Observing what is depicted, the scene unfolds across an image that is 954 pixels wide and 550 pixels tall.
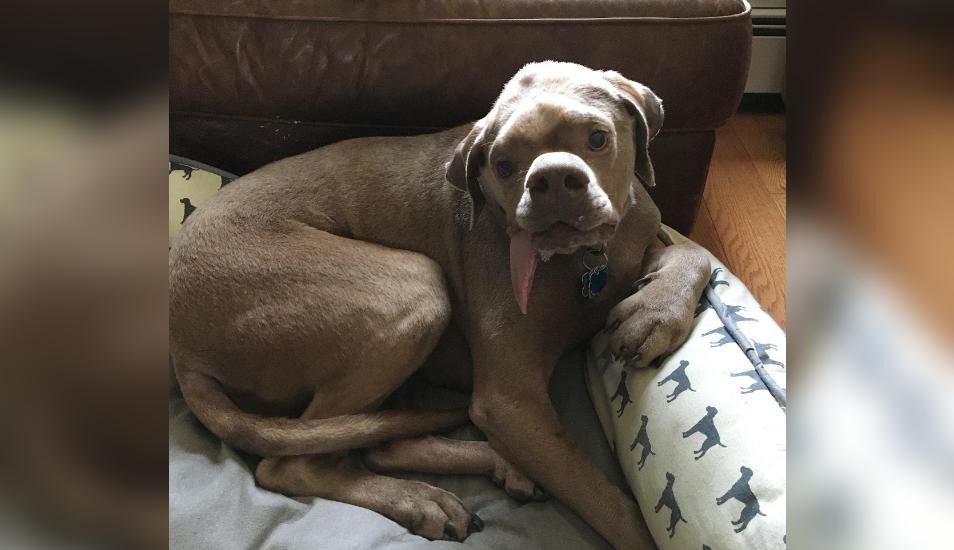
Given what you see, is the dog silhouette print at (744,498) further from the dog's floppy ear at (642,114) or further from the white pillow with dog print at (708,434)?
Result: the dog's floppy ear at (642,114)

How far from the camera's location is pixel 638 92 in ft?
5.76

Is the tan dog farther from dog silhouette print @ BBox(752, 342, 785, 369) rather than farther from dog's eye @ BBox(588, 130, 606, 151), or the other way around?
dog silhouette print @ BBox(752, 342, 785, 369)

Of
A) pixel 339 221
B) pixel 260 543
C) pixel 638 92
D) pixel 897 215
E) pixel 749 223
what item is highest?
pixel 897 215

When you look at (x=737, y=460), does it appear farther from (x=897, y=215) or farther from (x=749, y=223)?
(x=749, y=223)

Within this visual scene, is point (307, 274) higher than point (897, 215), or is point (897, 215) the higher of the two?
point (897, 215)

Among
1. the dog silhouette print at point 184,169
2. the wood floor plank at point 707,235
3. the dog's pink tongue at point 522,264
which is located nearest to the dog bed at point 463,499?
the dog's pink tongue at point 522,264

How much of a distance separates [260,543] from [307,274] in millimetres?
568

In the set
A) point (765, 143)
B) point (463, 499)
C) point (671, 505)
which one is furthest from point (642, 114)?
point (765, 143)

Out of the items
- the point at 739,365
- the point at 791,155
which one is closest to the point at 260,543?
the point at 739,365

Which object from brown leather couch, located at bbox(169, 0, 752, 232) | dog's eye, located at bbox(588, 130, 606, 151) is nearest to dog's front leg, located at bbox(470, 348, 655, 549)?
dog's eye, located at bbox(588, 130, 606, 151)

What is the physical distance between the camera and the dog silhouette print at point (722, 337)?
1.63 meters

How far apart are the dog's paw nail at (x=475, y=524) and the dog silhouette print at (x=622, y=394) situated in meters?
0.37

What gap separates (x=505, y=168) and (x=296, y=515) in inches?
32.1

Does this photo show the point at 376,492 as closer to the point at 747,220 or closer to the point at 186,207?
the point at 186,207
